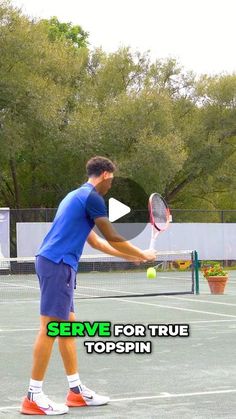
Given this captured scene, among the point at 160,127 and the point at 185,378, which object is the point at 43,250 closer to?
the point at 185,378

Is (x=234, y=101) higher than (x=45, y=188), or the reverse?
(x=234, y=101)

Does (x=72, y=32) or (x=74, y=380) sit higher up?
(x=72, y=32)

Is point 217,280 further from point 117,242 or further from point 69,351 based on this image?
point 117,242

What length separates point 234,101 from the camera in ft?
122

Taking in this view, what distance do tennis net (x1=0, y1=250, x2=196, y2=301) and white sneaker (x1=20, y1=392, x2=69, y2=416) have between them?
887 centimetres

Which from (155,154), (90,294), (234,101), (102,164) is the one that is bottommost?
(90,294)

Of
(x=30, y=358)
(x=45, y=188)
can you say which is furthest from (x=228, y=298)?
(x=45, y=188)

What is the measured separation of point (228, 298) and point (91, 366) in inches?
362

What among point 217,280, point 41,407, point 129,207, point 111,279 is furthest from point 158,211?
point 129,207

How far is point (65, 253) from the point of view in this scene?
5.60 metres

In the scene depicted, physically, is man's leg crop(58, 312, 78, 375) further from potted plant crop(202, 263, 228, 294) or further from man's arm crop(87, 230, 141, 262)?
potted plant crop(202, 263, 228, 294)

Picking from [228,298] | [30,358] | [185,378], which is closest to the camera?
[185,378]

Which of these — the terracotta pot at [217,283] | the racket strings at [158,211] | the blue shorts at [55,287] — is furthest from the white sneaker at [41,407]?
the terracotta pot at [217,283]

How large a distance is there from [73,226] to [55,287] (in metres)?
0.45
